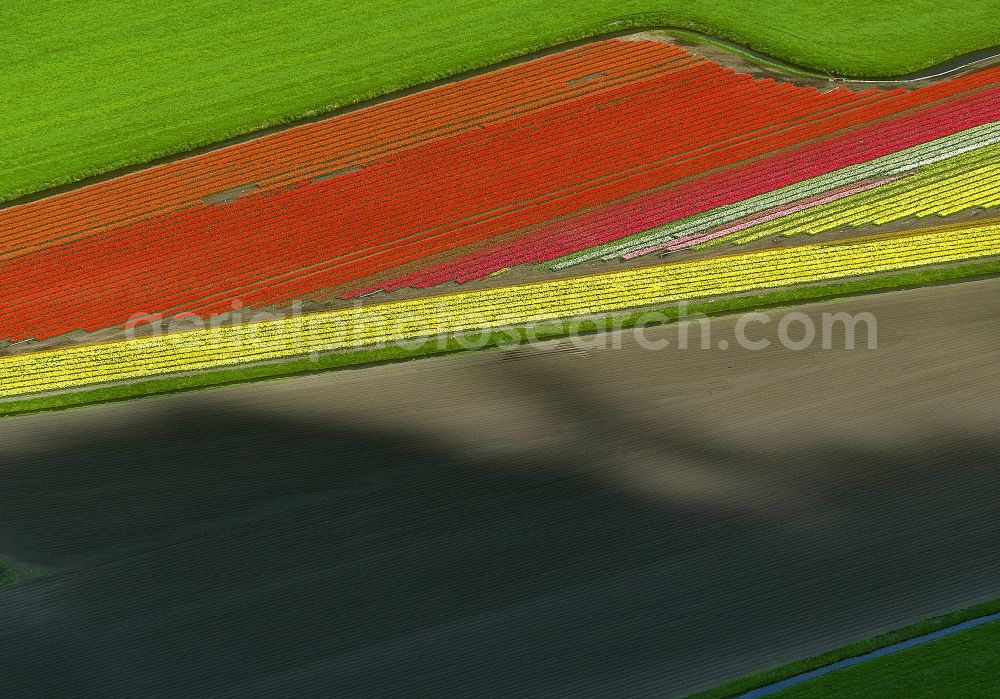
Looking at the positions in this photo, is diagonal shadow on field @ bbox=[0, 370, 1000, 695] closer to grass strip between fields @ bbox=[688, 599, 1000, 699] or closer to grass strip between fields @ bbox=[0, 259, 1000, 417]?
grass strip between fields @ bbox=[688, 599, 1000, 699]

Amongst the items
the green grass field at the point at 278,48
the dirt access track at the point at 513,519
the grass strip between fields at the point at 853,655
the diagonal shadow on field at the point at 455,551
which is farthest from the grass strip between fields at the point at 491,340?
the grass strip between fields at the point at 853,655

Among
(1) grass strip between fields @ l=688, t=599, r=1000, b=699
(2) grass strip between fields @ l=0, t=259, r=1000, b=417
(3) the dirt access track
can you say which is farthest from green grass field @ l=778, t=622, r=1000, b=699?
(2) grass strip between fields @ l=0, t=259, r=1000, b=417

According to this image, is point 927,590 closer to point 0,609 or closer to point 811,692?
point 811,692

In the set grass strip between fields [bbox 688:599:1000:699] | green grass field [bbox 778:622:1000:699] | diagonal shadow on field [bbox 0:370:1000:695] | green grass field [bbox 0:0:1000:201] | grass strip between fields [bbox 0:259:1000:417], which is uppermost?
green grass field [bbox 0:0:1000:201]

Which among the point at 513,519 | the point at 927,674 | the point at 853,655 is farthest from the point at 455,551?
the point at 927,674

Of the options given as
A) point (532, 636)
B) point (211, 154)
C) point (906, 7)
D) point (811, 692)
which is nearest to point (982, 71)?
point (906, 7)

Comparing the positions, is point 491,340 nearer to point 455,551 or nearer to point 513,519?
point 513,519
